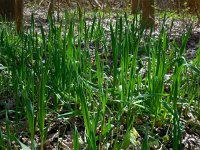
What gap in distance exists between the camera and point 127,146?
1292mm

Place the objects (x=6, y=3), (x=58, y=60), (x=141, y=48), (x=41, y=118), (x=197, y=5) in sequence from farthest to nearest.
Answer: (x=6, y=3), (x=197, y=5), (x=141, y=48), (x=58, y=60), (x=41, y=118)

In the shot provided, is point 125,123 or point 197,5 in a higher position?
point 197,5

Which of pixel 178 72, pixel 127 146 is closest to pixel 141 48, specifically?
pixel 178 72

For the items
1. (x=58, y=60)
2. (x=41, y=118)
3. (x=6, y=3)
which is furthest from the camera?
(x=6, y=3)

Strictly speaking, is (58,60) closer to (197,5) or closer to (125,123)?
(125,123)

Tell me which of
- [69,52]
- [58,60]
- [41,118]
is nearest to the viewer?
[41,118]

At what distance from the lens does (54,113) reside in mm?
1664

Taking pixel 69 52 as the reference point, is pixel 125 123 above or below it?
below

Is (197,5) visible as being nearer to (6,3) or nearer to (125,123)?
(6,3)

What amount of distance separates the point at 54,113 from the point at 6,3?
4313 mm

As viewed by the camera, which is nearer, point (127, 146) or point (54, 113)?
point (127, 146)

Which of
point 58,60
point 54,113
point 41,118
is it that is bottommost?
point 54,113

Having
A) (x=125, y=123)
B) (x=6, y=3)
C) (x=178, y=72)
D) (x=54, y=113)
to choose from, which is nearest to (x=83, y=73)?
(x=54, y=113)

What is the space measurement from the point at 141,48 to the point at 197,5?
83.3 inches
